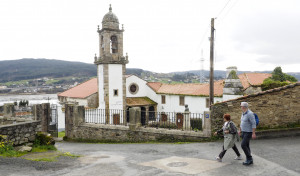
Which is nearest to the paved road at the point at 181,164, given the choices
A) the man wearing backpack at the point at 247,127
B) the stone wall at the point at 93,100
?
the man wearing backpack at the point at 247,127

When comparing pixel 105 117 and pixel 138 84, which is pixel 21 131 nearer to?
pixel 105 117

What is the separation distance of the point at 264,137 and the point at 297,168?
361cm

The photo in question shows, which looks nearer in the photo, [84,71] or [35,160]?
[35,160]

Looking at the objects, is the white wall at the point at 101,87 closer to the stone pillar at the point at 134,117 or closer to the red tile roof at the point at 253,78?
the stone pillar at the point at 134,117

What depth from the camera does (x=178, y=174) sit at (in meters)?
5.92

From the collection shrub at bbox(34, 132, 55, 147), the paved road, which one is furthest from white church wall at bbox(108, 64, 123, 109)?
the paved road

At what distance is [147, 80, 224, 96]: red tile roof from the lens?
29.6 metres

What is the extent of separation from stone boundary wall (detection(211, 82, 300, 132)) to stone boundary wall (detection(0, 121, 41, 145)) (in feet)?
25.2

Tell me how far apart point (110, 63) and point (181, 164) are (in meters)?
21.2

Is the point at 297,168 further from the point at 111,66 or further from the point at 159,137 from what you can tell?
the point at 111,66

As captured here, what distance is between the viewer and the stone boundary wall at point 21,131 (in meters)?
8.74

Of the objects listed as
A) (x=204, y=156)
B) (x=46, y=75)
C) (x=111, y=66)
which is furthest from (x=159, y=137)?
(x=46, y=75)

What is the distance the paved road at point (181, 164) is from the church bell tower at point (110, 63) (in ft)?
62.3

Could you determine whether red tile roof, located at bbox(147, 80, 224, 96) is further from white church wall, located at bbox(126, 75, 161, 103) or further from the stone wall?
the stone wall
